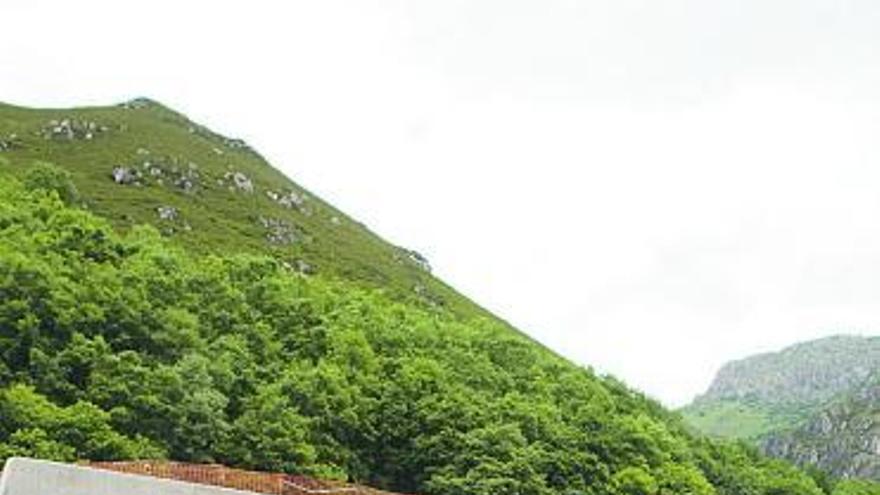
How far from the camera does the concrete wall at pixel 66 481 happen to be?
25.7 meters

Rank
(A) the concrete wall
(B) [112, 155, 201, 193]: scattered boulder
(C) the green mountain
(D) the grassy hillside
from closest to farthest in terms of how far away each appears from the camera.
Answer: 1. (A) the concrete wall
2. (C) the green mountain
3. (D) the grassy hillside
4. (B) [112, 155, 201, 193]: scattered boulder

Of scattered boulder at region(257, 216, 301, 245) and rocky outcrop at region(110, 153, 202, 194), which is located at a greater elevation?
rocky outcrop at region(110, 153, 202, 194)

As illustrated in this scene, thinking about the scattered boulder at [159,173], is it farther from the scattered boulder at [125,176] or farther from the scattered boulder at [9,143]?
the scattered boulder at [9,143]

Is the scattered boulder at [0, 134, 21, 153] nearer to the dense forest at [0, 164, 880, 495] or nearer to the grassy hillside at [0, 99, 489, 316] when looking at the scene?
the grassy hillside at [0, 99, 489, 316]

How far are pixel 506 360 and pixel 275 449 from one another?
4981 cm

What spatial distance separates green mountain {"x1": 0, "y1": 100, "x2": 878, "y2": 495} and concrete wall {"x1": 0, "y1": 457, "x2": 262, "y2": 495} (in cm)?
3580

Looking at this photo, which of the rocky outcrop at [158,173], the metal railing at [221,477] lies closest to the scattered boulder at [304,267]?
the rocky outcrop at [158,173]

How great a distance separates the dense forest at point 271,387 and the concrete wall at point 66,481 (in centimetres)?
3621

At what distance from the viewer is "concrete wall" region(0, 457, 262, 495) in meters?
25.7

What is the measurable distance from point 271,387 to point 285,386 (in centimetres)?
172

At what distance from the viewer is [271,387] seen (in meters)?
83.1

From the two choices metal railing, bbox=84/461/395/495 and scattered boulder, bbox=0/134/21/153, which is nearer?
metal railing, bbox=84/461/395/495

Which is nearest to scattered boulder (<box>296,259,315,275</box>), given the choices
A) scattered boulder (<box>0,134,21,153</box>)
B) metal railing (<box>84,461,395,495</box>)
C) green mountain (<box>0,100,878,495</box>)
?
green mountain (<box>0,100,878,495</box>)

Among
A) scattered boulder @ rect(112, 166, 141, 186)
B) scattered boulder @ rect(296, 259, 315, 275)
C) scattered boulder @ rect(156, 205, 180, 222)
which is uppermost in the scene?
scattered boulder @ rect(112, 166, 141, 186)
